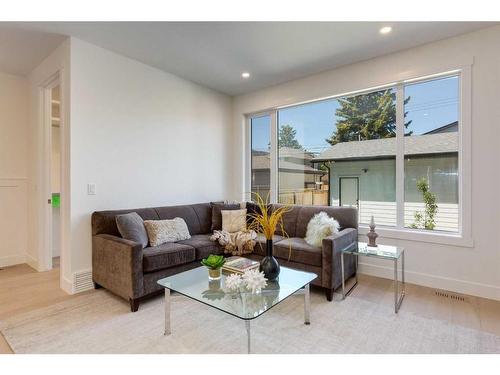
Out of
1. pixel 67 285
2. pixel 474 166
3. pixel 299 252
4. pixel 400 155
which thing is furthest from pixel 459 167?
pixel 67 285

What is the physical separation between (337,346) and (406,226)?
1.98 metres

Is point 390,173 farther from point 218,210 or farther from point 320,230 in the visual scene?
point 218,210

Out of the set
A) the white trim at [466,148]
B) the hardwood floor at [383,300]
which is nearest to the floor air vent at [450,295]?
the hardwood floor at [383,300]

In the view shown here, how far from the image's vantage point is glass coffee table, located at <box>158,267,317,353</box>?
5.62 feet

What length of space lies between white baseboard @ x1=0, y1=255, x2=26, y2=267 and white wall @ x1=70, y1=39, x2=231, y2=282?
1.73m

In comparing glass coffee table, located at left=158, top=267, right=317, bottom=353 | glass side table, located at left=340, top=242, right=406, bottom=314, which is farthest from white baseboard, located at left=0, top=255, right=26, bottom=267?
glass side table, located at left=340, top=242, right=406, bottom=314

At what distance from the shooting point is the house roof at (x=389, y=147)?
303cm

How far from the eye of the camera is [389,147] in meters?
3.36

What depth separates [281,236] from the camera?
3.47 metres

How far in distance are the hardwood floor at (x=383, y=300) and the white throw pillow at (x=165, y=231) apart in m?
0.99

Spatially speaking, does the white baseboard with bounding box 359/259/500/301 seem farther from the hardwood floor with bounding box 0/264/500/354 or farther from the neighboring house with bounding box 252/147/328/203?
the neighboring house with bounding box 252/147/328/203

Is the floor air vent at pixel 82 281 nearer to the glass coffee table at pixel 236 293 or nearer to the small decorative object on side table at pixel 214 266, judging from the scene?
the glass coffee table at pixel 236 293
